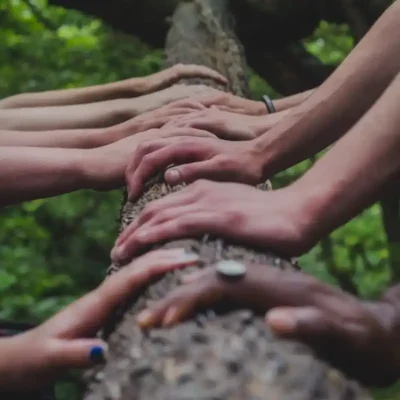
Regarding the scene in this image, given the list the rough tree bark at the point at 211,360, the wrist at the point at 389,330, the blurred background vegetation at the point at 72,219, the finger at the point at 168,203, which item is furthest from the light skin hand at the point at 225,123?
the blurred background vegetation at the point at 72,219

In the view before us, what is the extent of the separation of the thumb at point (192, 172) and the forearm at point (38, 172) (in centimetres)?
32

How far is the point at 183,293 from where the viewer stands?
2.43 ft

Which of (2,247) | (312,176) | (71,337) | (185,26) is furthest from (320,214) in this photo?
(2,247)

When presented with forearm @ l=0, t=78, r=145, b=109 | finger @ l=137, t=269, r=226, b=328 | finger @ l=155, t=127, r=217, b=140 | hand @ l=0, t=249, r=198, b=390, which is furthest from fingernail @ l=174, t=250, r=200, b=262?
forearm @ l=0, t=78, r=145, b=109

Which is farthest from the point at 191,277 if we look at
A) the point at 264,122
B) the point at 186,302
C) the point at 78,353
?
the point at 264,122

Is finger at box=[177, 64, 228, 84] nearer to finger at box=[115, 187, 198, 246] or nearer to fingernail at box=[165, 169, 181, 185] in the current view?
fingernail at box=[165, 169, 181, 185]

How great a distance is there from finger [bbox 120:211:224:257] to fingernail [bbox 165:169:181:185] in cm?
28

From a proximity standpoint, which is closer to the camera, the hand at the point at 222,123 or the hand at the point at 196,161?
the hand at the point at 196,161

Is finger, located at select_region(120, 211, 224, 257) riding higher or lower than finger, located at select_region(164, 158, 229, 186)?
lower

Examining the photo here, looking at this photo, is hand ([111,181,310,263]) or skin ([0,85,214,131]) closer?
hand ([111,181,310,263])

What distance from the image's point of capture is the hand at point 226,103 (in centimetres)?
177

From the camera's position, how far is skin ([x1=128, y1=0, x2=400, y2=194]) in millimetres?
1168

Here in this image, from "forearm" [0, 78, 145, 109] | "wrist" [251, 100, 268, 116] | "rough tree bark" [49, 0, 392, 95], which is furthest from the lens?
"rough tree bark" [49, 0, 392, 95]

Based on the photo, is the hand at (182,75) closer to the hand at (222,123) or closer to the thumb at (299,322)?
the hand at (222,123)
